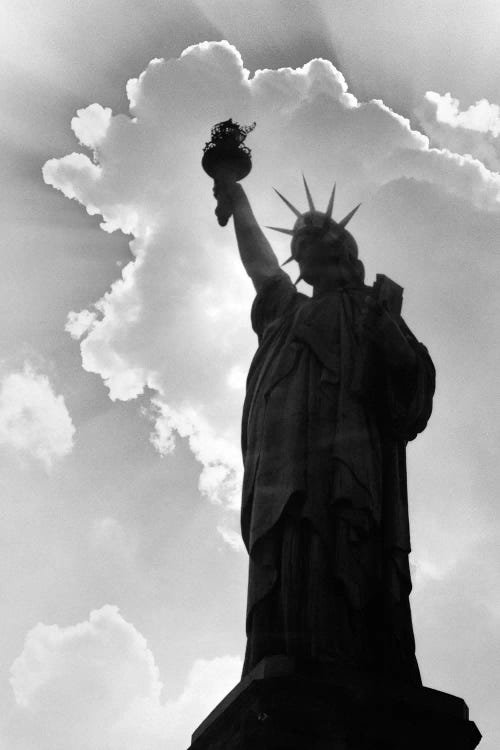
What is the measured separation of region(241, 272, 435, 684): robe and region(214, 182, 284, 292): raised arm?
1.28 metres

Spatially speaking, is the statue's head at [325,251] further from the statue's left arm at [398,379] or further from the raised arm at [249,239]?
the statue's left arm at [398,379]

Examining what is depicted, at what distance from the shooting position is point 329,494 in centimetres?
879

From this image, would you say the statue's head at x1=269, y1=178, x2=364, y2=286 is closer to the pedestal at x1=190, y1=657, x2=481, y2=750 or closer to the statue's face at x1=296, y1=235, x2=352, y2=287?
the statue's face at x1=296, y1=235, x2=352, y2=287

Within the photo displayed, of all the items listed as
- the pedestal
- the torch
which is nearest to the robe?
the pedestal

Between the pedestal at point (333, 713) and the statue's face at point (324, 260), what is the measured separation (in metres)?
4.44

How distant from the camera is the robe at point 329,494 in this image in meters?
8.27

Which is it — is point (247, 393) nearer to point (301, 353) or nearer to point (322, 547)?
point (301, 353)

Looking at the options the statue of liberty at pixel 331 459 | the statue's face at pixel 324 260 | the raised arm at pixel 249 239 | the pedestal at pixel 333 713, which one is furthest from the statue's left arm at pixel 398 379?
the pedestal at pixel 333 713

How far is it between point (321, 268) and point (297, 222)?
0.66 meters

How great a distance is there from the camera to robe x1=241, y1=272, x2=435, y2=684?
8.27 metres

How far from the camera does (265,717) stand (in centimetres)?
737

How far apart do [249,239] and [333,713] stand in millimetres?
6118

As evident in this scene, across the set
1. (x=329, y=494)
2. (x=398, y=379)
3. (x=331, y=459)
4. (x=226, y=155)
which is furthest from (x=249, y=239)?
(x=329, y=494)

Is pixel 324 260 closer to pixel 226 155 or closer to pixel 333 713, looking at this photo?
pixel 226 155
